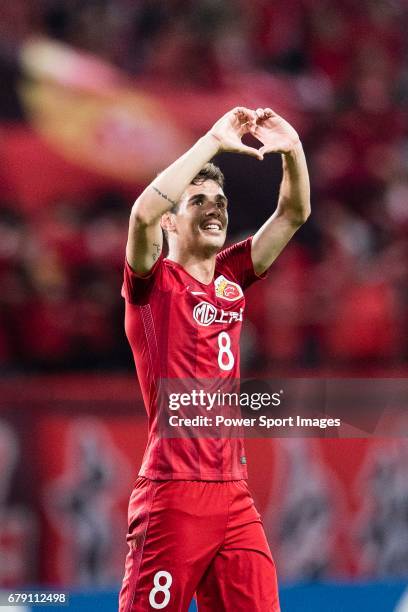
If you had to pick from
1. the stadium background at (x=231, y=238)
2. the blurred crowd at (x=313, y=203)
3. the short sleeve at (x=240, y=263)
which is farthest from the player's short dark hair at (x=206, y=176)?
the blurred crowd at (x=313, y=203)

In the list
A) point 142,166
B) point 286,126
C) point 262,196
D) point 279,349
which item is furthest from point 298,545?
point 142,166

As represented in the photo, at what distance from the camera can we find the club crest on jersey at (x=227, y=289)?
2779 millimetres

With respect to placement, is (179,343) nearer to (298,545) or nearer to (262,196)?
(298,545)

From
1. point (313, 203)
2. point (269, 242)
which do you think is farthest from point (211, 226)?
point (313, 203)

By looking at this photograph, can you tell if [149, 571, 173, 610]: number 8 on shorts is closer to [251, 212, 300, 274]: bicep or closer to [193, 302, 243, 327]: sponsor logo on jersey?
[193, 302, 243, 327]: sponsor logo on jersey

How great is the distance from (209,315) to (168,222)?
0.29 metres

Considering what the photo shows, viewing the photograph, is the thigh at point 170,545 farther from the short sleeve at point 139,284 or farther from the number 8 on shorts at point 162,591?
the short sleeve at point 139,284

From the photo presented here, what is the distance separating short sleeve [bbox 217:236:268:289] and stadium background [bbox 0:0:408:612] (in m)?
1.32

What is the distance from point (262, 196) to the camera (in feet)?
16.6

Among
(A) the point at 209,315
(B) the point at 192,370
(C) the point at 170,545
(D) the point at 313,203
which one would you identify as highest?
(D) the point at 313,203

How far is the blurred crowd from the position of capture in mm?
4973

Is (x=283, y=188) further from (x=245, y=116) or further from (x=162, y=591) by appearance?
(x=162, y=591)

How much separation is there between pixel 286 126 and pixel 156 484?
100 centimetres

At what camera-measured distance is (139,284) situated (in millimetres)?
2627
